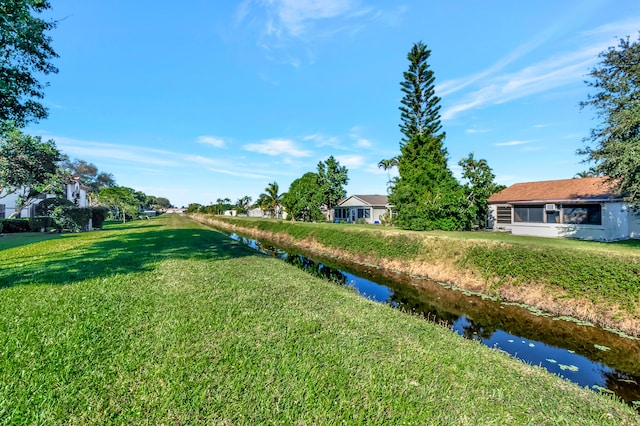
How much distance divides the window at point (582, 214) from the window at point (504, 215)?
4.62 meters

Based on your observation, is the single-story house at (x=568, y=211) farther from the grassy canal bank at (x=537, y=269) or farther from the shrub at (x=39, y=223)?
the shrub at (x=39, y=223)

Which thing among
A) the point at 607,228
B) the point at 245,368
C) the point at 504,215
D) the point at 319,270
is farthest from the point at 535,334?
the point at 504,215

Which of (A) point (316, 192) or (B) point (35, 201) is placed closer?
(B) point (35, 201)

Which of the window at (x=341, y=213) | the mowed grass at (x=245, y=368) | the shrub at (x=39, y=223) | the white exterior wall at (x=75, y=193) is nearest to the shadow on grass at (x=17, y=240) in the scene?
the shrub at (x=39, y=223)

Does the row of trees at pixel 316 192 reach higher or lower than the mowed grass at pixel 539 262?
higher

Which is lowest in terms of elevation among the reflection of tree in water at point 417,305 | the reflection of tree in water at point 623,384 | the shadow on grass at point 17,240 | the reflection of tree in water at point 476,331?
the reflection of tree in water at point 476,331

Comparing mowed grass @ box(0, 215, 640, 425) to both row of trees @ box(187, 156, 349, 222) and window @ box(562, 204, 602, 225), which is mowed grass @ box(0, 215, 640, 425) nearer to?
window @ box(562, 204, 602, 225)

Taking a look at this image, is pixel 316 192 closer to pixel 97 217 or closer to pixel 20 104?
pixel 97 217

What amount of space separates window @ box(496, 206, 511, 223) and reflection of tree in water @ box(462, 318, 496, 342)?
18.5 meters

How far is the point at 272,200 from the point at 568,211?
1881 inches

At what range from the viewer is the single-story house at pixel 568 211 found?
53.1 feet

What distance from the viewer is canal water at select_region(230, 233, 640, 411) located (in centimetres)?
571

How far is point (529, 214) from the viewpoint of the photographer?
2048 centimetres

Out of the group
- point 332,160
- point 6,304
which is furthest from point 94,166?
point 6,304
